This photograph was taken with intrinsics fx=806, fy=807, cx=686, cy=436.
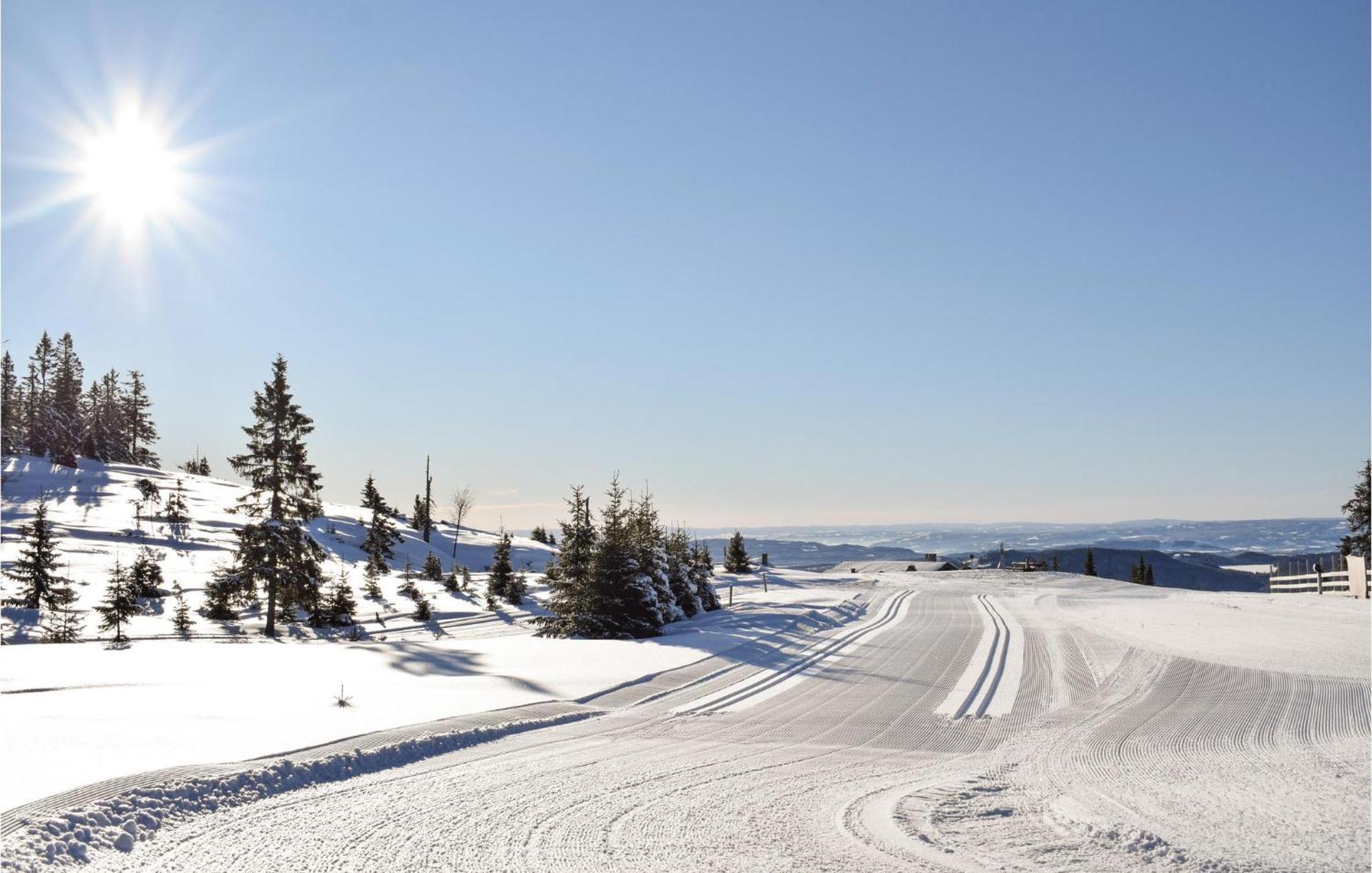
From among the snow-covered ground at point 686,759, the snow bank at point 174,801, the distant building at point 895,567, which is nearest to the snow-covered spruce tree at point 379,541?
the snow-covered ground at point 686,759

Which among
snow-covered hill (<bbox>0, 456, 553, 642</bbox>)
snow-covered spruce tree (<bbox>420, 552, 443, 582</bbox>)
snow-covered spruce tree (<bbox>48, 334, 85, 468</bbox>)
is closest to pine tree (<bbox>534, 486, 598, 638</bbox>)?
snow-covered hill (<bbox>0, 456, 553, 642</bbox>)

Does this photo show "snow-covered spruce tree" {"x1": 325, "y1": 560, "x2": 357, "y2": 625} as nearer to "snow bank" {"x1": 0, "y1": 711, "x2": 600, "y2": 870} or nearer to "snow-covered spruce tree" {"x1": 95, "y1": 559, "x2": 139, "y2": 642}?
"snow-covered spruce tree" {"x1": 95, "y1": 559, "x2": 139, "y2": 642}

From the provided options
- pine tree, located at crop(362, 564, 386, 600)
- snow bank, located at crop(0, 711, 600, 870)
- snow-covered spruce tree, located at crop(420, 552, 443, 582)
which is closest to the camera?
snow bank, located at crop(0, 711, 600, 870)

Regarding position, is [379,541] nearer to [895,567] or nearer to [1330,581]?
[895,567]

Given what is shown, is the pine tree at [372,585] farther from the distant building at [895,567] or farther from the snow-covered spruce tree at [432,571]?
the distant building at [895,567]

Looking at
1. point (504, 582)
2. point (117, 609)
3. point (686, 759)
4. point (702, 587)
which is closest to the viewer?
point (686, 759)

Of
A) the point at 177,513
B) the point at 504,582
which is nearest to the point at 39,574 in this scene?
the point at 504,582

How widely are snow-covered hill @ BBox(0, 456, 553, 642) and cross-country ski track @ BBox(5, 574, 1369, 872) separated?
67.2ft

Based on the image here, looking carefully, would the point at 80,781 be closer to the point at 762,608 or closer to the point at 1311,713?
the point at 1311,713

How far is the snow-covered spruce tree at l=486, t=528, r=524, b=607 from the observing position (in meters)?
36.4

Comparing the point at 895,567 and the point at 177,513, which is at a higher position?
the point at 177,513

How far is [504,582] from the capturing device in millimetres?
37812

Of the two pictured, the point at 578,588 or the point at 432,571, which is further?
the point at 432,571

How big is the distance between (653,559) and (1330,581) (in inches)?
1172
